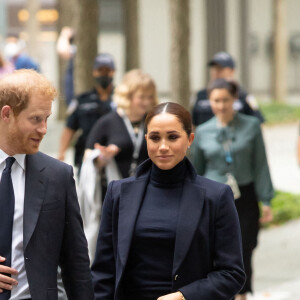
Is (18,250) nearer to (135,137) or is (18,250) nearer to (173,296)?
(173,296)

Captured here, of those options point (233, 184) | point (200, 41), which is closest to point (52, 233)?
point (233, 184)

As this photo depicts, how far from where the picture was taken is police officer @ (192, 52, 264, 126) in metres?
9.65

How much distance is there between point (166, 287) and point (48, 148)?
45.6ft

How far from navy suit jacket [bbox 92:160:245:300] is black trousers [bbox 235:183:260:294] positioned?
3357 mm

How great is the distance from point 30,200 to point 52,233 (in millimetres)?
193

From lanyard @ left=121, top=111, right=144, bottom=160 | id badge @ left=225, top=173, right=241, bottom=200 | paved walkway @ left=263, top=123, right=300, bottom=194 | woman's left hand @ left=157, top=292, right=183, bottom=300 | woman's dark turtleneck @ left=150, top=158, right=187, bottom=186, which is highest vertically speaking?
woman's dark turtleneck @ left=150, top=158, right=187, bottom=186

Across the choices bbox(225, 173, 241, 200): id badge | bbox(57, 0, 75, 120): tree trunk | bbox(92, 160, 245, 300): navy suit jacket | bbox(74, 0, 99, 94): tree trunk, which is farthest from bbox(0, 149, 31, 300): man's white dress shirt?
bbox(57, 0, 75, 120): tree trunk

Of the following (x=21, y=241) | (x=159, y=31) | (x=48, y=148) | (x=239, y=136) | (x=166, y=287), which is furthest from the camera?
(x=159, y=31)

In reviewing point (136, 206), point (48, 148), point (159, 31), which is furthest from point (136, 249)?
point (159, 31)

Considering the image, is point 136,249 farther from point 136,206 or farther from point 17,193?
point 17,193

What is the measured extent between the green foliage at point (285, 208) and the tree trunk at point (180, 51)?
1.92 metres

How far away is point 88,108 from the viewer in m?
9.55

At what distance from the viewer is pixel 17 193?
4.16m

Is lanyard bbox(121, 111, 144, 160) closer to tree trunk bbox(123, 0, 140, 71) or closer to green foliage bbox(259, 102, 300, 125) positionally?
tree trunk bbox(123, 0, 140, 71)
